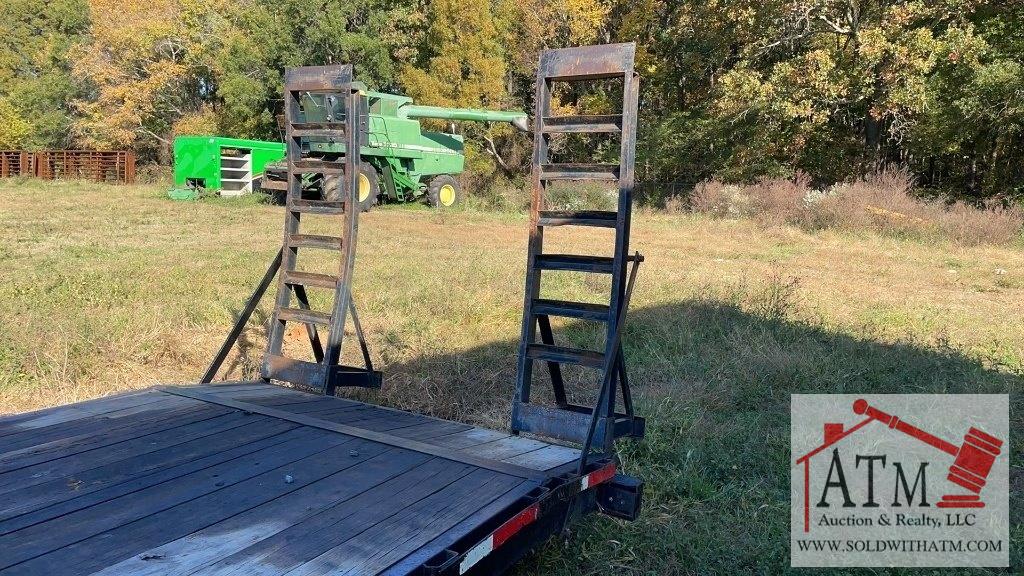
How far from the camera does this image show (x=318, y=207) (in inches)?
181

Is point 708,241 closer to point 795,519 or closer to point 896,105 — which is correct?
point 896,105

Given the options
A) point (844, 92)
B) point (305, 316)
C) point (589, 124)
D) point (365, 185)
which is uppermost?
point (844, 92)

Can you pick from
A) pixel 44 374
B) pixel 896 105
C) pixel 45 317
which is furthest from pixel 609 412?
pixel 896 105

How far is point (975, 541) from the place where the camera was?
3451 millimetres

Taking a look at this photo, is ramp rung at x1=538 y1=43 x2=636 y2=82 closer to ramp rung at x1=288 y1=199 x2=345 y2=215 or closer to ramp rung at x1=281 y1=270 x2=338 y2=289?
ramp rung at x1=288 y1=199 x2=345 y2=215

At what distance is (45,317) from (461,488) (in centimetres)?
475

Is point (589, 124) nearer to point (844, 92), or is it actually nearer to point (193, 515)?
point (193, 515)

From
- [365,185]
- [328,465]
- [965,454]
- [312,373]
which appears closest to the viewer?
[328,465]

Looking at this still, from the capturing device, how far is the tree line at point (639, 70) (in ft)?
58.1

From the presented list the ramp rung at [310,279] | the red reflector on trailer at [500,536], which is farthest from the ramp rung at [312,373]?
the red reflector on trailer at [500,536]

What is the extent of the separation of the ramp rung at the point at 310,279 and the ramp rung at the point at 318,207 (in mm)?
370

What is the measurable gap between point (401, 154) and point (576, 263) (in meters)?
16.0

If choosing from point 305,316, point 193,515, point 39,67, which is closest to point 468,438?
point 193,515

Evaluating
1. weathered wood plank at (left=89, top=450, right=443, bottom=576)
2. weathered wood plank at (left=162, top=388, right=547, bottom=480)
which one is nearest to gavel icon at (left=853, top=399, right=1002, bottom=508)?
weathered wood plank at (left=162, top=388, right=547, bottom=480)
